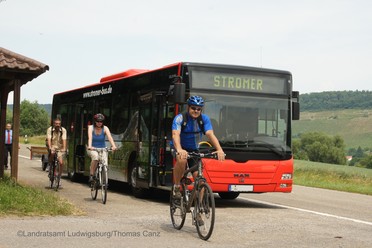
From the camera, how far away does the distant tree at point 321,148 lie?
370 ft

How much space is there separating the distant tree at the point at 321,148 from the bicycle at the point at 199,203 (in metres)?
101

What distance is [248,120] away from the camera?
13555 mm

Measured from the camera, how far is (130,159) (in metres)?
16.3

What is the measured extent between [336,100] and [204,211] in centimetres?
17840

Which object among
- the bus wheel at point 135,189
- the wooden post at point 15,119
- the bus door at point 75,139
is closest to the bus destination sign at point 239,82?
the bus wheel at point 135,189

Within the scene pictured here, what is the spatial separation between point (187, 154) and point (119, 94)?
8.63 m

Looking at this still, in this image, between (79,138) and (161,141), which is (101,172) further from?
(79,138)

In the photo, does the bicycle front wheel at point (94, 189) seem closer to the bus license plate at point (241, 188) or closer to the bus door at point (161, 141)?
the bus door at point (161, 141)

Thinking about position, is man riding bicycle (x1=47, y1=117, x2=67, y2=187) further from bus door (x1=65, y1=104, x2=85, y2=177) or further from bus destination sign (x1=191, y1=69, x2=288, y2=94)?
bus destination sign (x1=191, y1=69, x2=288, y2=94)

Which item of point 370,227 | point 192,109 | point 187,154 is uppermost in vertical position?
point 192,109

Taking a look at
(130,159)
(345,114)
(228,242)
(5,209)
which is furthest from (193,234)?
(345,114)

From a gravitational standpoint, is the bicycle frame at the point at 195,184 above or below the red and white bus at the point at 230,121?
below

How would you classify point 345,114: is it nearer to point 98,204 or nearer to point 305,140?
point 305,140

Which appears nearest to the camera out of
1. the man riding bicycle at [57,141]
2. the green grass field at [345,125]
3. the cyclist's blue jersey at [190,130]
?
the cyclist's blue jersey at [190,130]
